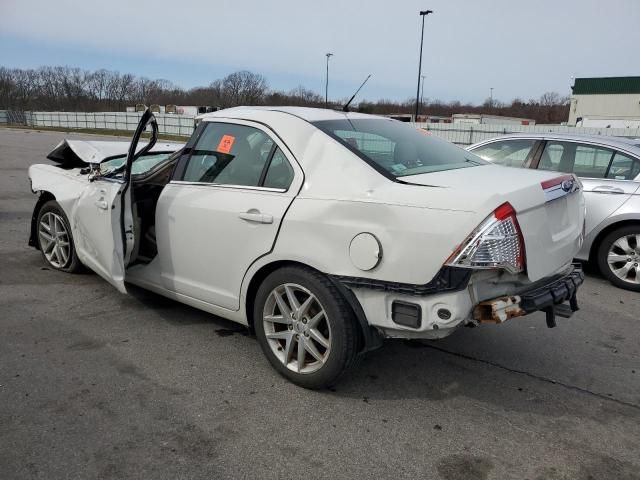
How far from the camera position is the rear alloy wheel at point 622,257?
A: 18.4 ft

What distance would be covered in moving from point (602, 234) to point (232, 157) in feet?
14.2

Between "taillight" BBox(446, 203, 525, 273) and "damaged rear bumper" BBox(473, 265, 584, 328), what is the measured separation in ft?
0.81

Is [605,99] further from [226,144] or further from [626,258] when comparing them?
[226,144]

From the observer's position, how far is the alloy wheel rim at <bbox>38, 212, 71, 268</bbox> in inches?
207

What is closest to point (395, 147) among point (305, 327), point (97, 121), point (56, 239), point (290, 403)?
point (305, 327)

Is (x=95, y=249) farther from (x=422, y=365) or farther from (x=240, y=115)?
(x=422, y=365)

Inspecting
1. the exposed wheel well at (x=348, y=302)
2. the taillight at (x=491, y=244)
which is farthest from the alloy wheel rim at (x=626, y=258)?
the exposed wheel well at (x=348, y=302)

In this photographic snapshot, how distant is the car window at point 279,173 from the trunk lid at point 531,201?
73 cm

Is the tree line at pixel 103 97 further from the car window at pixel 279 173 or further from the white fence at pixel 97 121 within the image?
the car window at pixel 279 173

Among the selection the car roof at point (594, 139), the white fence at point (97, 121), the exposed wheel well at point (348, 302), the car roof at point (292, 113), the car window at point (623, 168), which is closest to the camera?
the exposed wheel well at point (348, 302)

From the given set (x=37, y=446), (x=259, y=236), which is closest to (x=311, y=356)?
(x=259, y=236)

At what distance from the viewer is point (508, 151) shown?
263 inches

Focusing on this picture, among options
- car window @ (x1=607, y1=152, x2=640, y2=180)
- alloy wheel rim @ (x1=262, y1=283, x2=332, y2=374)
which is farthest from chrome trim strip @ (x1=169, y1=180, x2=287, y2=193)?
car window @ (x1=607, y1=152, x2=640, y2=180)

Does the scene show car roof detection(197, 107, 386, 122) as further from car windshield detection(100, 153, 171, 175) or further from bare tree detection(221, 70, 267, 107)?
bare tree detection(221, 70, 267, 107)
